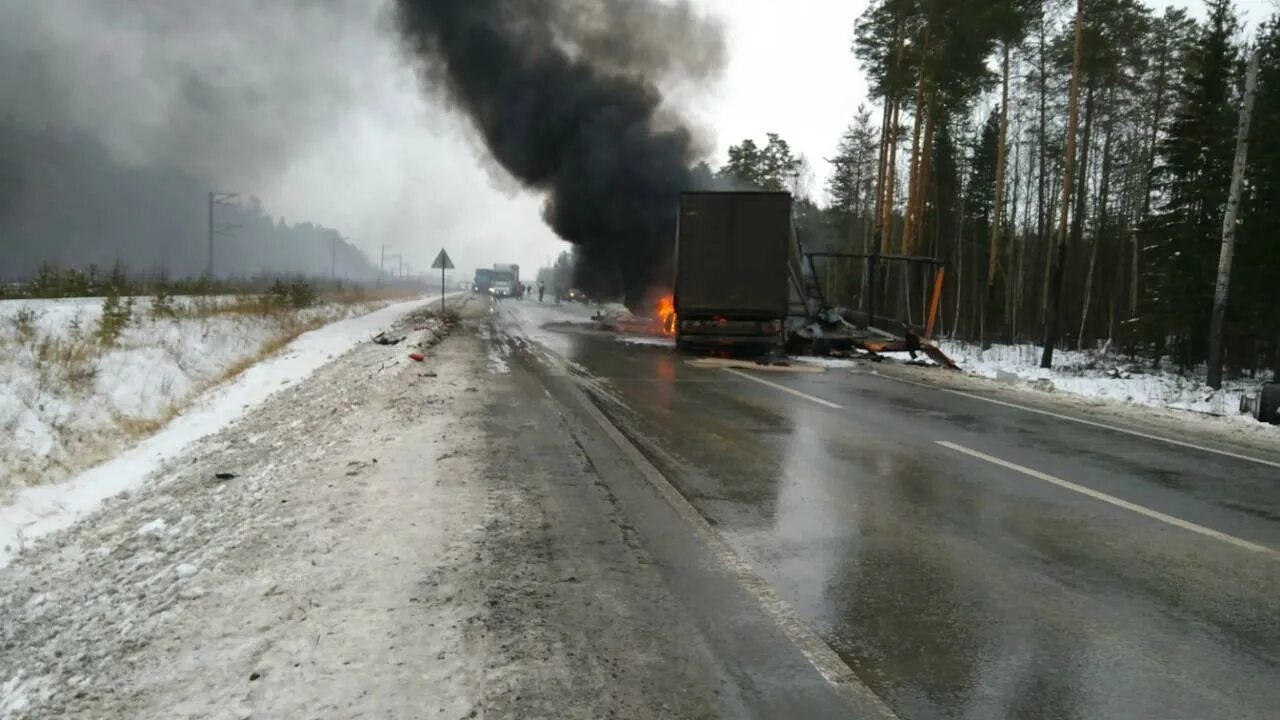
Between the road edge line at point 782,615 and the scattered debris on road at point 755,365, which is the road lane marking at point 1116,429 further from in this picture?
the road edge line at point 782,615

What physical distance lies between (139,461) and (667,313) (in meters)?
15.9

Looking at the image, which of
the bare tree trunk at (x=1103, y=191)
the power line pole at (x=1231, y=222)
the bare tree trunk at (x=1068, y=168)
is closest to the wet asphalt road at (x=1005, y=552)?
the power line pole at (x=1231, y=222)

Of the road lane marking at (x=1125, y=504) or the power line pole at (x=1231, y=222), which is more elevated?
the power line pole at (x=1231, y=222)

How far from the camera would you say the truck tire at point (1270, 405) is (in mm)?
10555

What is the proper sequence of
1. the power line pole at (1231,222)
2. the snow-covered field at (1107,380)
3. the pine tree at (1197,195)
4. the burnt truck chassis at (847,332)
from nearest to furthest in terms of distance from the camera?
the snow-covered field at (1107,380) < the power line pole at (1231,222) < the burnt truck chassis at (847,332) < the pine tree at (1197,195)

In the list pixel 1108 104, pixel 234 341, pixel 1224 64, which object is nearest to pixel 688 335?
pixel 234 341

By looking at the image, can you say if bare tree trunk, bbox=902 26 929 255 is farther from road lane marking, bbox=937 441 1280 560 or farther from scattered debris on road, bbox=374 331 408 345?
road lane marking, bbox=937 441 1280 560

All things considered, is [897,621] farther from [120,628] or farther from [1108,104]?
[1108,104]

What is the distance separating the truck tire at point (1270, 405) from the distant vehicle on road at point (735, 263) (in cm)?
840

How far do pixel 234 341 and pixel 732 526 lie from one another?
1618 centimetres

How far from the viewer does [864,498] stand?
17.9ft

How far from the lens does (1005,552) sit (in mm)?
4359

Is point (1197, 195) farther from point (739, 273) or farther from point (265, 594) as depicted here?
point (265, 594)

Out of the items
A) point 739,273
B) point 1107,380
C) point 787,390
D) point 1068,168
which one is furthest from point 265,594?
point 1068,168
